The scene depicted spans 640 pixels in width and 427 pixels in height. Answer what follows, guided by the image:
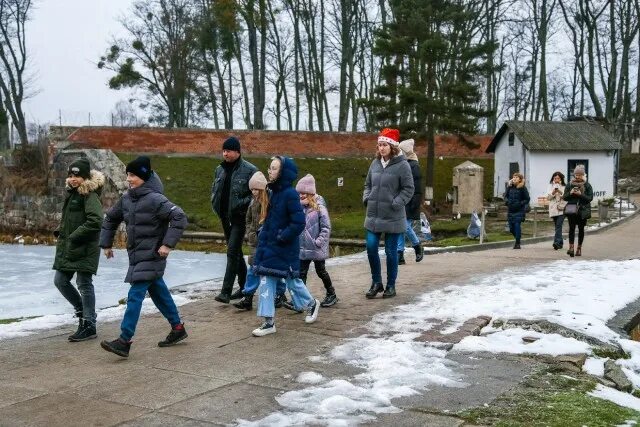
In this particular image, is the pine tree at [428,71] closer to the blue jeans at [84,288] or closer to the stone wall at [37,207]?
the stone wall at [37,207]

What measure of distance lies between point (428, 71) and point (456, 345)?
2682 centimetres

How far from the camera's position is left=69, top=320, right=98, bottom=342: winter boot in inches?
256

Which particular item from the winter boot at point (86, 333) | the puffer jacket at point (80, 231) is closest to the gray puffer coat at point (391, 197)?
the puffer jacket at point (80, 231)

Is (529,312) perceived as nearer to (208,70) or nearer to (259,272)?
(259,272)

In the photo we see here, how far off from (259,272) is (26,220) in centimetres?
2627

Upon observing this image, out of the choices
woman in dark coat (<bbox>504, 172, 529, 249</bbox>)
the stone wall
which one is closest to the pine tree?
the stone wall

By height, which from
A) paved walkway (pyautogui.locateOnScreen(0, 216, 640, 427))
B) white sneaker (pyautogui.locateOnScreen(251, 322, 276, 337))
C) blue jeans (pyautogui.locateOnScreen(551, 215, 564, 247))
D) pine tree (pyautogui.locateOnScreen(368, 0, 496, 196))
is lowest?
paved walkway (pyautogui.locateOnScreen(0, 216, 640, 427))

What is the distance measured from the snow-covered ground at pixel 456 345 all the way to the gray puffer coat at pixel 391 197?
910mm

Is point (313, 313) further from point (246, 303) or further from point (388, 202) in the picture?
point (388, 202)

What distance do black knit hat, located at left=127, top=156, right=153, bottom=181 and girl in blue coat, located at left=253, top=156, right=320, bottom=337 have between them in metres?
1.13

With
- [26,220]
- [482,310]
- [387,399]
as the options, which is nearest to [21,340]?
[387,399]

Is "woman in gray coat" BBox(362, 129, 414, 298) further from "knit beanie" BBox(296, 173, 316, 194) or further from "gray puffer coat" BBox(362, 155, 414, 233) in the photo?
"knit beanie" BBox(296, 173, 316, 194)

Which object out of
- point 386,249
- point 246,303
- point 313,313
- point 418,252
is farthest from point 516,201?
point 313,313

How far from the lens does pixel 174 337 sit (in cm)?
621
